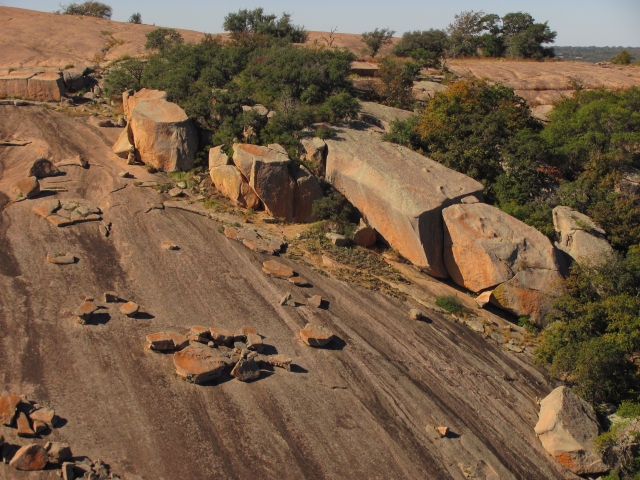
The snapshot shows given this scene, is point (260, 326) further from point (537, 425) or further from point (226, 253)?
point (537, 425)

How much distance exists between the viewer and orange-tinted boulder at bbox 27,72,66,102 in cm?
2647

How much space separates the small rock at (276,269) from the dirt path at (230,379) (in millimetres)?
337

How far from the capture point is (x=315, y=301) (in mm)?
17219

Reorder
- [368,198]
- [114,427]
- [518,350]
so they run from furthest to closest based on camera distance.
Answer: [368,198]
[518,350]
[114,427]

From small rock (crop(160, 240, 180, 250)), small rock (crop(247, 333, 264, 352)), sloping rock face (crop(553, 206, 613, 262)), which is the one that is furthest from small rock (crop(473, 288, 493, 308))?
small rock (crop(160, 240, 180, 250))

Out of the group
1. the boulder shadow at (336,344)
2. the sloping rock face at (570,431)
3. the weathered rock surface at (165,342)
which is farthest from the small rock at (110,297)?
the sloping rock face at (570,431)

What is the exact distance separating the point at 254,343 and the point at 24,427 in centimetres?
538

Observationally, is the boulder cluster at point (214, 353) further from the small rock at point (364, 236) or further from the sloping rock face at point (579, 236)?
the sloping rock face at point (579, 236)

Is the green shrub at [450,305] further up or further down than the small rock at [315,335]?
further down

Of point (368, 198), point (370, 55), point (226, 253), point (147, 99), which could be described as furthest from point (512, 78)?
point (226, 253)

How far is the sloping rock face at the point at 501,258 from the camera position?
1930 centimetres

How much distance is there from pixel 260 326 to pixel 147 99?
12483mm

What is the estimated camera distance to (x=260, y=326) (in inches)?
619

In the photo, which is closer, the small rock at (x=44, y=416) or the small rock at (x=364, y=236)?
the small rock at (x=44, y=416)
